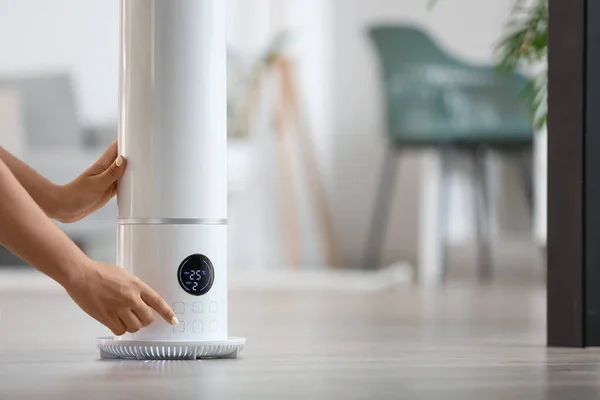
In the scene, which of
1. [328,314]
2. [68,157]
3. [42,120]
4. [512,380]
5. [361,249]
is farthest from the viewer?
[361,249]

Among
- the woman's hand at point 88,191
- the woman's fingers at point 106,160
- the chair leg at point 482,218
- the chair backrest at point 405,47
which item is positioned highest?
the chair backrest at point 405,47

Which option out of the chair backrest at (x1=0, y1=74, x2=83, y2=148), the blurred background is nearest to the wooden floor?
the blurred background

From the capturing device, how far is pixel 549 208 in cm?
121

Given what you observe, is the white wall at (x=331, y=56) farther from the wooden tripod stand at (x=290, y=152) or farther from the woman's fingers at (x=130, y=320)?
the woman's fingers at (x=130, y=320)

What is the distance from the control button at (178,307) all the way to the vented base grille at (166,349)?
3 cm

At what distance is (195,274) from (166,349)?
8cm

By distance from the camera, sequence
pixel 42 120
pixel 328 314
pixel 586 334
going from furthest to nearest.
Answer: pixel 42 120
pixel 328 314
pixel 586 334

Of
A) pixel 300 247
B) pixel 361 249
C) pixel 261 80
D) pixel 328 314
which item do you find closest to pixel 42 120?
pixel 261 80

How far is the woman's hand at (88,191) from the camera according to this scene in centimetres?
103

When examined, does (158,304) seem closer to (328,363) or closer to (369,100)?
(328,363)

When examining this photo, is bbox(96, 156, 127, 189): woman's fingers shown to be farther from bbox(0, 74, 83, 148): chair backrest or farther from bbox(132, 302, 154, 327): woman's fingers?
bbox(0, 74, 83, 148): chair backrest

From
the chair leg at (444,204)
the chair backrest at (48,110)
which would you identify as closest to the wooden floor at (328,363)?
the chair leg at (444,204)

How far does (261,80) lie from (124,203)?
350 cm

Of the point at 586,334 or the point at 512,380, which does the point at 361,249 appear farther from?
the point at 512,380
